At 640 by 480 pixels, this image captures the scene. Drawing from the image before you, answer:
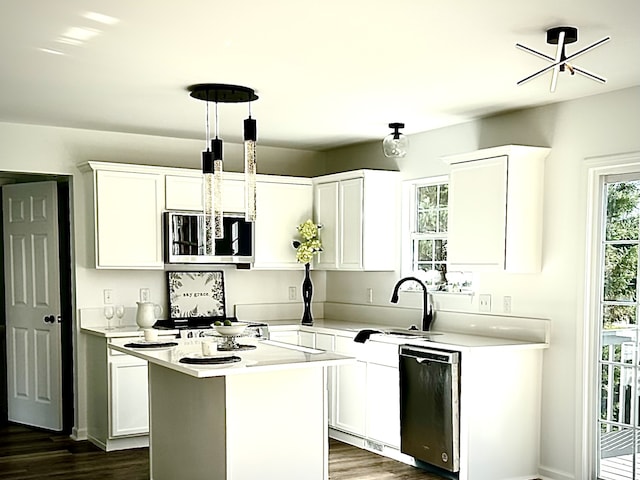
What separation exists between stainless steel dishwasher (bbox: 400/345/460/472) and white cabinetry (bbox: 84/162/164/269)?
219cm

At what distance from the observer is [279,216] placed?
6355mm

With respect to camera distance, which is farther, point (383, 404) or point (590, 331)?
point (383, 404)

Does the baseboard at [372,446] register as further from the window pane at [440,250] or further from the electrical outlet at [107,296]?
the electrical outlet at [107,296]

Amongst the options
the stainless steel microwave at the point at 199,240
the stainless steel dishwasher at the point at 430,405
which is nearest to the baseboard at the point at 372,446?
the stainless steel dishwasher at the point at 430,405

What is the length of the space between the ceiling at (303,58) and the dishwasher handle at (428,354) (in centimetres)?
161

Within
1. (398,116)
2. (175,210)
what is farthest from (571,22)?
(175,210)

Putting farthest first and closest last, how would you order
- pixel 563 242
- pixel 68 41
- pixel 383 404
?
pixel 383 404 < pixel 563 242 < pixel 68 41

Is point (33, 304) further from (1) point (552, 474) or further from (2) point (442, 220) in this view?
(1) point (552, 474)

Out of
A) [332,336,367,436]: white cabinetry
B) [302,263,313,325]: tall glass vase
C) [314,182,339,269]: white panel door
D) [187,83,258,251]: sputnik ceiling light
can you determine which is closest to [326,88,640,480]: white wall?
[332,336,367,436]: white cabinetry

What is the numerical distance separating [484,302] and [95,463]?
2.98 metres

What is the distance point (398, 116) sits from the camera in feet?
16.8

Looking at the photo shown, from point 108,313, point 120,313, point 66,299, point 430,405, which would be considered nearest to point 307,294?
point 120,313

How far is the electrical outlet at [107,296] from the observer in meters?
5.79

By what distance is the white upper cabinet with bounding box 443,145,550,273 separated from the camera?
4633 mm
